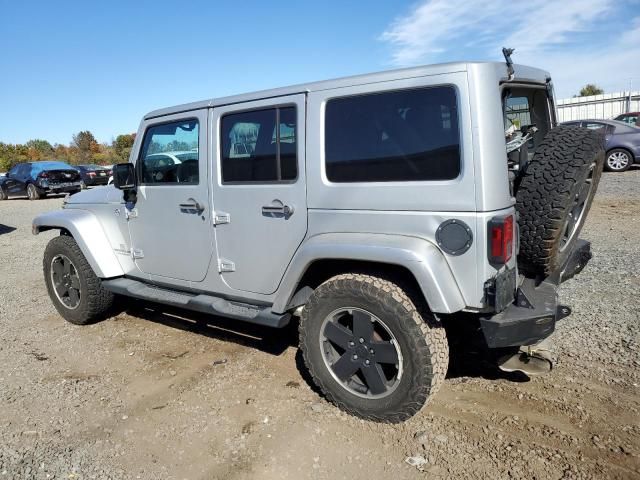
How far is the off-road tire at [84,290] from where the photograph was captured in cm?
461

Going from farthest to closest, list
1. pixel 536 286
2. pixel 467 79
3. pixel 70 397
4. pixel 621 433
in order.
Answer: pixel 70 397 < pixel 536 286 < pixel 621 433 < pixel 467 79

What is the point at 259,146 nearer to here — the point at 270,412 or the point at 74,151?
the point at 270,412

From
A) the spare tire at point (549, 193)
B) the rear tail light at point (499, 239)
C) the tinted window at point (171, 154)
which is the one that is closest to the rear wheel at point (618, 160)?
the spare tire at point (549, 193)

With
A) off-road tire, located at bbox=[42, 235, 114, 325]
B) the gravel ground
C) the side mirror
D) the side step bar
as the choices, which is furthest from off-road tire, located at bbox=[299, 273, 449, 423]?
off-road tire, located at bbox=[42, 235, 114, 325]

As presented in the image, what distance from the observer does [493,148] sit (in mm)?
2527

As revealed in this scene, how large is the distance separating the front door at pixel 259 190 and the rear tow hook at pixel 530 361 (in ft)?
Answer: 5.03

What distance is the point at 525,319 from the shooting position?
268 cm

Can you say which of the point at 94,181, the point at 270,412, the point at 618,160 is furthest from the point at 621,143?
the point at 94,181

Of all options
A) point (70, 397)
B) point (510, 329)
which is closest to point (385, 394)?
point (510, 329)

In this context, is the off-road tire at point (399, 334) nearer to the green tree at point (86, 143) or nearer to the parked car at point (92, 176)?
the parked car at point (92, 176)

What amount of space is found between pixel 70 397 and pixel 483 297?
2.91m

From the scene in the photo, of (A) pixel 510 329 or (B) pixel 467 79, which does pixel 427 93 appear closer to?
(B) pixel 467 79

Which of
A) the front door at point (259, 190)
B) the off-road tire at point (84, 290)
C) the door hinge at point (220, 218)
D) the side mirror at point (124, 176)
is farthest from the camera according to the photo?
the off-road tire at point (84, 290)

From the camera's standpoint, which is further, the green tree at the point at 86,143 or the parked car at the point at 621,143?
the green tree at the point at 86,143
